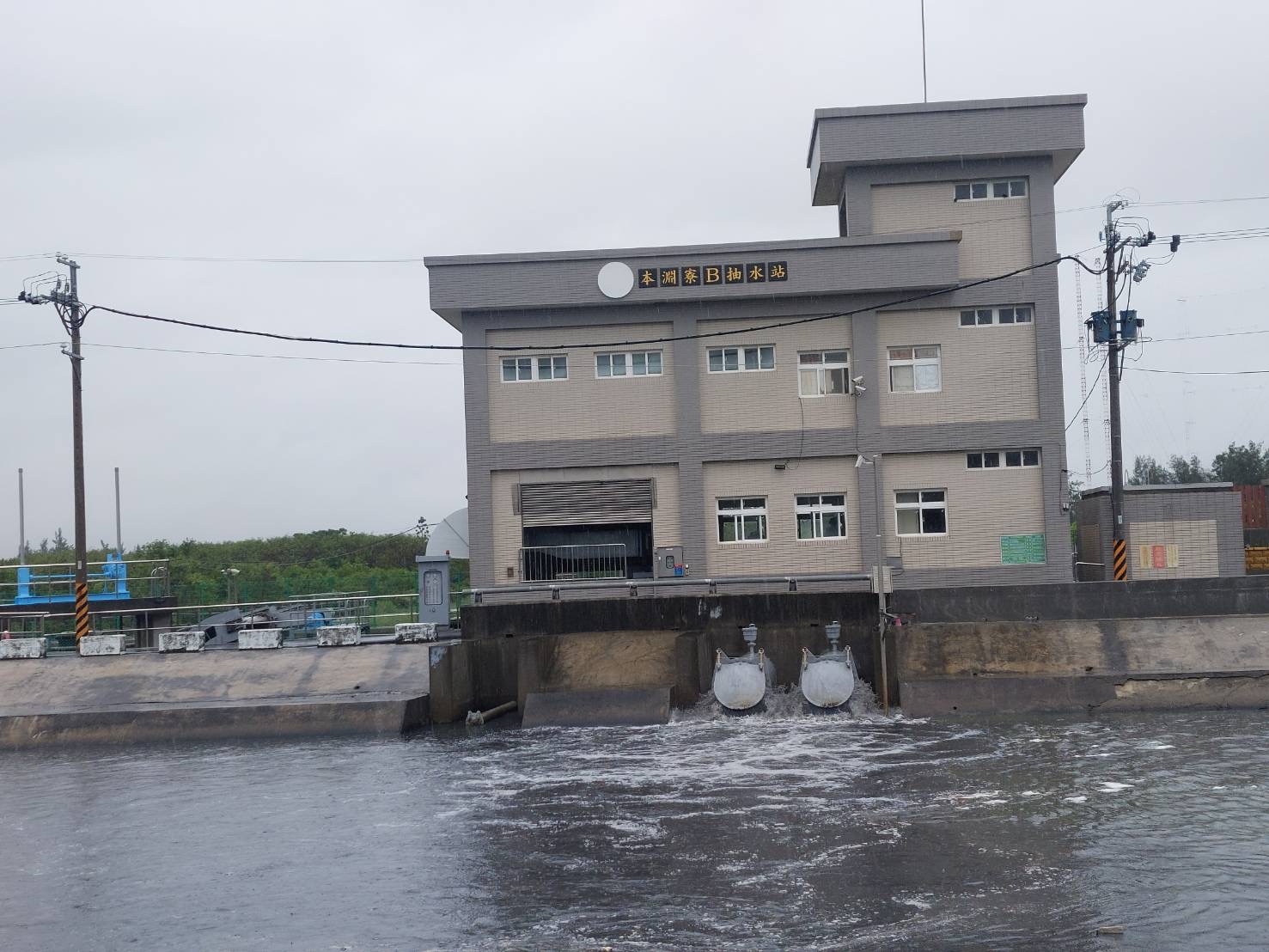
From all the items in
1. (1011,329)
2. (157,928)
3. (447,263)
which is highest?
(447,263)

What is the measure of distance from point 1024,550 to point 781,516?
617 cm

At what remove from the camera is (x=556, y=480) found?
99.3ft

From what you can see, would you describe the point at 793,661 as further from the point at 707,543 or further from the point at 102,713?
the point at 102,713

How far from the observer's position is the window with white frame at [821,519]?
30.0 metres

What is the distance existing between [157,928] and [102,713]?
12082 mm

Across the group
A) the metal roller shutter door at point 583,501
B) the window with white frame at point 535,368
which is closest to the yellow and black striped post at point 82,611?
the metal roller shutter door at point 583,501

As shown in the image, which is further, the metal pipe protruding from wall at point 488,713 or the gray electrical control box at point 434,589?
the gray electrical control box at point 434,589

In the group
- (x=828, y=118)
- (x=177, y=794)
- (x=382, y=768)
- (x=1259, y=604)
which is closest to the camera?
(x=177, y=794)

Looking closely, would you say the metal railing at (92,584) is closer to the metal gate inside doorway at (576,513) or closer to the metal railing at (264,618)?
the metal railing at (264,618)

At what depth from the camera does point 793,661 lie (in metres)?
22.4

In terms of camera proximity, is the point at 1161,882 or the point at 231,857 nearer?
the point at 1161,882

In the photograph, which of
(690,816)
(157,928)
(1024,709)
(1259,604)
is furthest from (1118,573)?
(157,928)

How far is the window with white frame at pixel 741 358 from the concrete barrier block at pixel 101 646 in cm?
1539

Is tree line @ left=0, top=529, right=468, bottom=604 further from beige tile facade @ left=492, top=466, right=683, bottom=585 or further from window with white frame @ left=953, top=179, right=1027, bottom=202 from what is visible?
window with white frame @ left=953, top=179, right=1027, bottom=202
